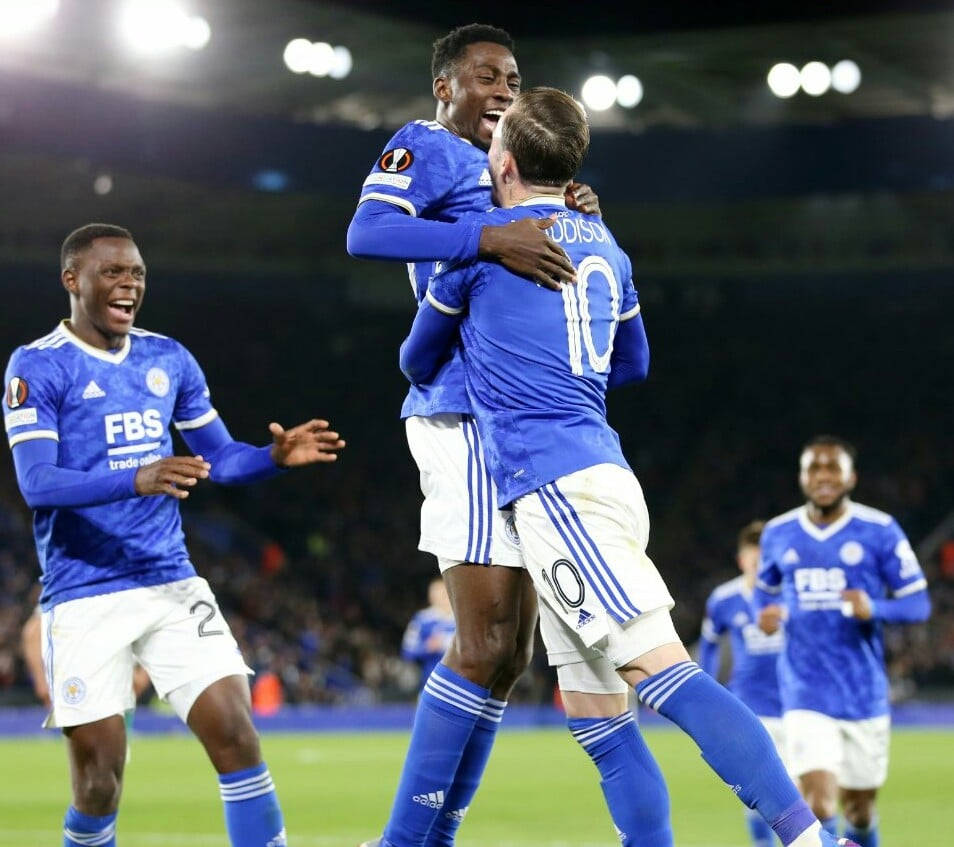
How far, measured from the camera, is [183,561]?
19.3 feet

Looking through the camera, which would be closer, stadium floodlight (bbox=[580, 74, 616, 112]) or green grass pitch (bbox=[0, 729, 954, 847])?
green grass pitch (bbox=[0, 729, 954, 847])

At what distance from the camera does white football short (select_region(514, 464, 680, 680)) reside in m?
4.30

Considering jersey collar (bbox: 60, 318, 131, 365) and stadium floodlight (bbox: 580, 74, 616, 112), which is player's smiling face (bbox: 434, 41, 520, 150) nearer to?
jersey collar (bbox: 60, 318, 131, 365)

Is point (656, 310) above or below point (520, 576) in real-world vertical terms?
above

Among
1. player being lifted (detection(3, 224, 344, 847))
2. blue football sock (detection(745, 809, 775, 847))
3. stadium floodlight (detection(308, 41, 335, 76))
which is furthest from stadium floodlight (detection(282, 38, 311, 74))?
player being lifted (detection(3, 224, 344, 847))

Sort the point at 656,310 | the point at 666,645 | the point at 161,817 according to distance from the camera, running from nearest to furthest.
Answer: the point at 666,645, the point at 161,817, the point at 656,310

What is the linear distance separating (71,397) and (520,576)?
189 cm

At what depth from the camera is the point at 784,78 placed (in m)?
27.3

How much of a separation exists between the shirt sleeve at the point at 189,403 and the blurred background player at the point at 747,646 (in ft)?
14.9

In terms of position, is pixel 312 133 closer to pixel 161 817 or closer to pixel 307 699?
pixel 307 699

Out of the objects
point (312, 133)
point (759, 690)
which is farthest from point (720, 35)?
point (759, 690)

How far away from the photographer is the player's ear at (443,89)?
5242 mm

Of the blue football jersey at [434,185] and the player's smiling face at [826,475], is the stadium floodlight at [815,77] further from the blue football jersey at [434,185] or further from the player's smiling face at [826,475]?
the blue football jersey at [434,185]

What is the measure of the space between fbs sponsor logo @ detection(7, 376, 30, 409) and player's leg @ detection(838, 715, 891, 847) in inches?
181
